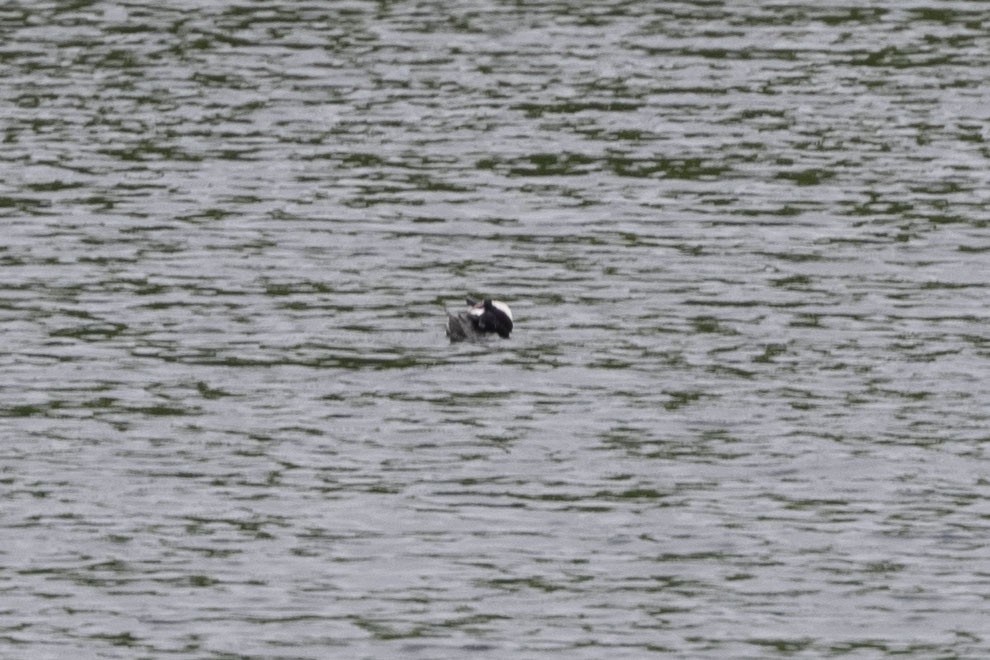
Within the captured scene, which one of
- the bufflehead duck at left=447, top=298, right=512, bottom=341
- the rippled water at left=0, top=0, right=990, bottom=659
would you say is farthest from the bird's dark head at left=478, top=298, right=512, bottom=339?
the rippled water at left=0, top=0, right=990, bottom=659

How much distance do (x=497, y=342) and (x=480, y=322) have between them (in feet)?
1.60

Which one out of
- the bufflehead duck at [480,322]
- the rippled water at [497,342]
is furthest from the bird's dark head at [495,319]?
the rippled water at [497,342]

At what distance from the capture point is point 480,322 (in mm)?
30172

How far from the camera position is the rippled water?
21.7 metres

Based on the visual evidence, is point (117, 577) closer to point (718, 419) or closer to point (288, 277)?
point (718, 419)

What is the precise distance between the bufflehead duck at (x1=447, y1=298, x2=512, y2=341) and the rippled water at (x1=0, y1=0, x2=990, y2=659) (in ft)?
0.97

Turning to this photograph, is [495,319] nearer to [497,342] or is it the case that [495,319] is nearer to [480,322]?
[480,322]

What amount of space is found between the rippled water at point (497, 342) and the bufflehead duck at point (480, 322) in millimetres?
295

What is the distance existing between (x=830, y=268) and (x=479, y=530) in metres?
11.6

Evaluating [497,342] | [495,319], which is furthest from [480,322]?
[497,342]

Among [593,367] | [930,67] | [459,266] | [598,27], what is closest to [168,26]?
[598,27]

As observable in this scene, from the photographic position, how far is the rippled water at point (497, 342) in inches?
855

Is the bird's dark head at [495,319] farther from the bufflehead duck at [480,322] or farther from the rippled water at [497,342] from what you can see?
the rippled water at [497,342]

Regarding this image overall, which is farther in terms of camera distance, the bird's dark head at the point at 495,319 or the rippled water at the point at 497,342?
the bird's dark head at the point at 495,319
